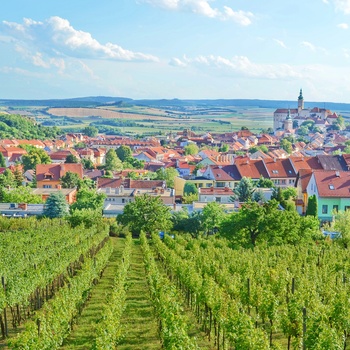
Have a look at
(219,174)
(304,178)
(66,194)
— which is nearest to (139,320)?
(304,178)

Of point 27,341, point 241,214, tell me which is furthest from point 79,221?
point 27,341

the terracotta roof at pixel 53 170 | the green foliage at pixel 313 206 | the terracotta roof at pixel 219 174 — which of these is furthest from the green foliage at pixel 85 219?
the terracotta roof at pixel 53 170

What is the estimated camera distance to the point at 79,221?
165 feet

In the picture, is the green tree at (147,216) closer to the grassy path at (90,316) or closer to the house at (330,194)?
Result: the grassy path at (90,316)

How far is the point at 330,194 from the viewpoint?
52.2 m

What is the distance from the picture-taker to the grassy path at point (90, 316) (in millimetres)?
19484

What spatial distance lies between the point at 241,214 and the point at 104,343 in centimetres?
2337

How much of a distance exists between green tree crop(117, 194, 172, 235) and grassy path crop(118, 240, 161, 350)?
52.3ft

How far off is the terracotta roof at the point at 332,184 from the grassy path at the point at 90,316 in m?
26.6

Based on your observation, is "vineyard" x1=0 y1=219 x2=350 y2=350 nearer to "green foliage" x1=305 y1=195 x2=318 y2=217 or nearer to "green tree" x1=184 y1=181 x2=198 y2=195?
"green foliage" x1=305 y1=195 x2=318 y2=217

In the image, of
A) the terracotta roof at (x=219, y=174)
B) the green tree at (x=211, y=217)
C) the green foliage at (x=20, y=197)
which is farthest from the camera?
the terracotta roof at (x=219, y=174)

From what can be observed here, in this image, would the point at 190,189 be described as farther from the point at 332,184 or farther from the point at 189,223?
the point at 332,184

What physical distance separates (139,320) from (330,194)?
34922 millimetres

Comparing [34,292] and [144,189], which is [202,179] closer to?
[144,189]
